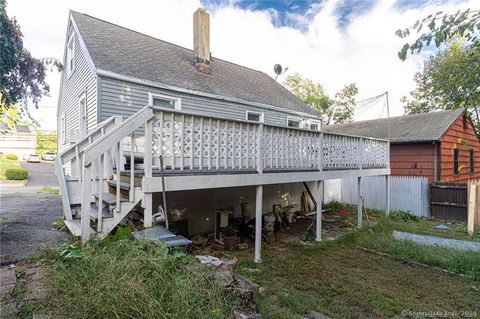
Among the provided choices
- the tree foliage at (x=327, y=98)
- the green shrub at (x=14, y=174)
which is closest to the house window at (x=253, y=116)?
the green shrub at (x=14, y=174)

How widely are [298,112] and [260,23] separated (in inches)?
176

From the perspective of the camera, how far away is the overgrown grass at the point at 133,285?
210 cm

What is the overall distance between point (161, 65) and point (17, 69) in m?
4.84

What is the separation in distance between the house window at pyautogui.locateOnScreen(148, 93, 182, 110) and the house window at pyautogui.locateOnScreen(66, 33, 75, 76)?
3.92m

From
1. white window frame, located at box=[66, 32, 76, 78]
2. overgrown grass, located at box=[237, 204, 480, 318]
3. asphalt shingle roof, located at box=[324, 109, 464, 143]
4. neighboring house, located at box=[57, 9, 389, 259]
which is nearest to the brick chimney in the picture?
neighboring house, located at box=[57, 9, 389, 259]

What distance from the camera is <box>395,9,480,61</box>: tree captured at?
98.1 inches

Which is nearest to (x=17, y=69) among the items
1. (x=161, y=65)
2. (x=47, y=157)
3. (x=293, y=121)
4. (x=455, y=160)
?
(x=161, y=65)

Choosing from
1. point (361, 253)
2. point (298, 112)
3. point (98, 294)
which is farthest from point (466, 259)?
point (298, 112)

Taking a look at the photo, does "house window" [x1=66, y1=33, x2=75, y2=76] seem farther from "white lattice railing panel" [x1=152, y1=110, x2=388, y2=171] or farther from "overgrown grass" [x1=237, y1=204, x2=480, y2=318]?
"overgrown grass" [x1=237, y1=204, x2=480, y2=318]

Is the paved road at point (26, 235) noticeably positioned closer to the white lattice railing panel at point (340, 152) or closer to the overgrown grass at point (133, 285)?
the overgrown grass at point (133, 285)

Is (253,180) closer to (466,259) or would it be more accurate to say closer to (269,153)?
(269,153)

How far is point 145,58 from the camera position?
28.4 feet

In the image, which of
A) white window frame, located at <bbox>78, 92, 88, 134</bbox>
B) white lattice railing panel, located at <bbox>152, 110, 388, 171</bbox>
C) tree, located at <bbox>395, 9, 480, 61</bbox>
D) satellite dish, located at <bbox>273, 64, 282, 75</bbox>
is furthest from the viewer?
satellite dish, located at <bbox>273, 64, 282, 75</bbox>

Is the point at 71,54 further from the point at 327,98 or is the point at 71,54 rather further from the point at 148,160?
the point at 327,98
